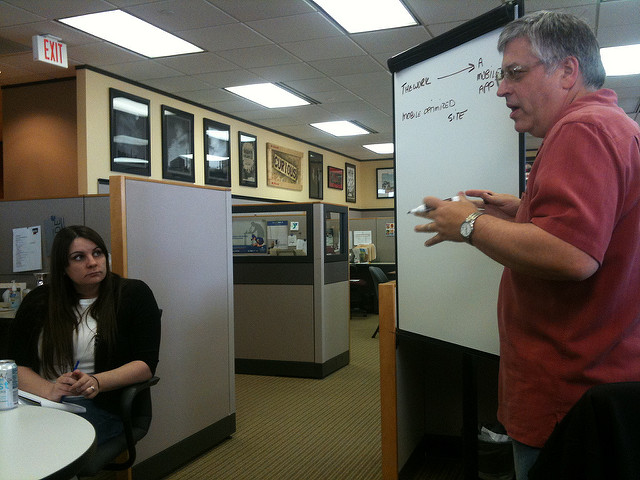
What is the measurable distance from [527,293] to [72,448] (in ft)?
3.18

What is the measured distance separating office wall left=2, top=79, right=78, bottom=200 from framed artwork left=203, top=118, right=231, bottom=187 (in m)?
1.76

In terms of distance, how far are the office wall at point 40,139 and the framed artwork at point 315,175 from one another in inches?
190

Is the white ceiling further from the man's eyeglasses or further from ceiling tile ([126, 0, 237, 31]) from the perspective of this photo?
the man's eyeglasses

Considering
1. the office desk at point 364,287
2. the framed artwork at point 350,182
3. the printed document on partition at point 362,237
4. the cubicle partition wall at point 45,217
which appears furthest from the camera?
the framed artwork at point 350,182

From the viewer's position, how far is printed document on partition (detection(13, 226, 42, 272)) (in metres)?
2.98

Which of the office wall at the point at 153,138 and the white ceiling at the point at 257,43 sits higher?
the white ceiling at the point at 257,43

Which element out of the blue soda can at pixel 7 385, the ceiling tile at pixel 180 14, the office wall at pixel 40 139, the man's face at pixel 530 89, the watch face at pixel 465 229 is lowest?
the blue soda can at pixel 7 385

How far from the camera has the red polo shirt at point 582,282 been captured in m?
0.90

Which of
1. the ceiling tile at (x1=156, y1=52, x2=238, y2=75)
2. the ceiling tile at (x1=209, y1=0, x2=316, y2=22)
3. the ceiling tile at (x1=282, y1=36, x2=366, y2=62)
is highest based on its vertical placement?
the ceiling tile at (x1=282, y1=36, x2=366, y2=62)

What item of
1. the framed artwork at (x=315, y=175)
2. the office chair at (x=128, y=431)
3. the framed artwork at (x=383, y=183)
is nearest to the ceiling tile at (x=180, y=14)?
the office chair at (x=128, y=431)

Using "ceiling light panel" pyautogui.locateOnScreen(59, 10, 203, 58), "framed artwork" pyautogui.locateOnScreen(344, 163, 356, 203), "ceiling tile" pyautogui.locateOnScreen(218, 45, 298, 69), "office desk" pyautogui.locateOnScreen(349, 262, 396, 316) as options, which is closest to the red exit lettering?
"ceiling light panel" pyautogui.locateOnScreen(59, 10, 203, 58)

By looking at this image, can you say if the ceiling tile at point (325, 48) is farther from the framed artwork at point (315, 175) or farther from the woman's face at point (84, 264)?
the framed artwork at point (315, 175)

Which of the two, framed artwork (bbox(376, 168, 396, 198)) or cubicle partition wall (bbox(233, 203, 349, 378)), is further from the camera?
framed artwork (bbox(376, 168, 396, 198))

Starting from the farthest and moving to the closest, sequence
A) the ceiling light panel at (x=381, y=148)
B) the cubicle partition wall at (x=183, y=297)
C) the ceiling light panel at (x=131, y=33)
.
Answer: the ceiling light panel at (x=381, y=148)
the ceiling light panel at (x=131, y=33)
the cubicle partition wall at (x=183, y=297)
